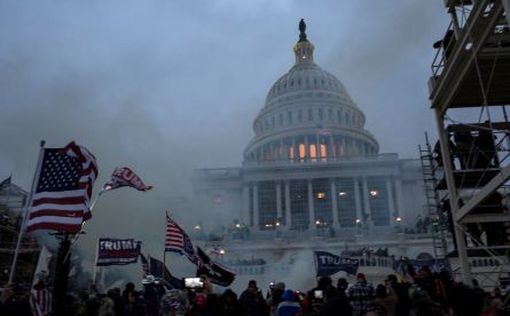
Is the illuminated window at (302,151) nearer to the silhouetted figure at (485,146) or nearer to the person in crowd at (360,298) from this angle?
the silhouetted figure at (485,146)

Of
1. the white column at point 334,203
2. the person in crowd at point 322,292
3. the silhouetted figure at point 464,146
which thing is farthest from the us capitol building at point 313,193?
the person in crowd at point 322,292

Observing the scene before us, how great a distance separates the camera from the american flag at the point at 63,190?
412 inches

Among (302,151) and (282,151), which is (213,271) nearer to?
(302,151)

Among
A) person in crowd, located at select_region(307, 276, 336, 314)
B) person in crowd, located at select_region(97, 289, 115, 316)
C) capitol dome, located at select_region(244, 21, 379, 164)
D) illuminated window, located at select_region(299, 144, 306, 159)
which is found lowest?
person in crowd, located at select_region(97, 289, 115, 316)

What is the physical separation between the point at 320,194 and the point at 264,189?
794 cm

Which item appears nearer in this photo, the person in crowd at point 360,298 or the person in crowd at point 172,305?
the person in crowd at point 172,305

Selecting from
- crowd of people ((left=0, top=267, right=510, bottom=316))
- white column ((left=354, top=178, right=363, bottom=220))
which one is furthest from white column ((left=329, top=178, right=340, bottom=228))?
crowd of people ((left=0, top=267, right=510, bottom=316))

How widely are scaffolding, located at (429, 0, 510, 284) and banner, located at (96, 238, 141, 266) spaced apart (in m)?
11.2

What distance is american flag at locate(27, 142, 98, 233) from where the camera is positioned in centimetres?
1046

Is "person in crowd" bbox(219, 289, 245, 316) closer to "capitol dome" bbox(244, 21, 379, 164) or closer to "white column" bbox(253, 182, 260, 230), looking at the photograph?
"white column" bbox(253, 182, 260, 230)

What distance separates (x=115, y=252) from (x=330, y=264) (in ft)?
25.4

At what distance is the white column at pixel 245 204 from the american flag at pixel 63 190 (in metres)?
57.9

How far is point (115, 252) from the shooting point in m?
18.2

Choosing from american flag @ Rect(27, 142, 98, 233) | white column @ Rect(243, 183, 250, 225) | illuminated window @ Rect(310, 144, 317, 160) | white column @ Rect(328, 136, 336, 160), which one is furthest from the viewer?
illuminated window @ Rect(310, 144, 317, 160)
